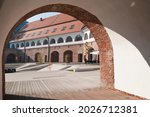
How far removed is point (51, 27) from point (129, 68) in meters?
42.9

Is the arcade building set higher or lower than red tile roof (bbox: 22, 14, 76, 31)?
lower

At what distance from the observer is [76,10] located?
9641 millimetres

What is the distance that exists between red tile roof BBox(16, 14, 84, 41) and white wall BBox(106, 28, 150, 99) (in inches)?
1299

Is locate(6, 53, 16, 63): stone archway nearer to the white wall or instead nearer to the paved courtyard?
the paved courtyard

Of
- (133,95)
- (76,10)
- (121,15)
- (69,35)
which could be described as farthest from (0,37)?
(69,35)

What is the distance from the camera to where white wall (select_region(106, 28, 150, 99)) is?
8.02 meters

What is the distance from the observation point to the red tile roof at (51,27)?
45.0 meters

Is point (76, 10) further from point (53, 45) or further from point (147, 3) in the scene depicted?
point (53, 45)

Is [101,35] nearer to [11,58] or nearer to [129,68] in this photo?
[129,68]

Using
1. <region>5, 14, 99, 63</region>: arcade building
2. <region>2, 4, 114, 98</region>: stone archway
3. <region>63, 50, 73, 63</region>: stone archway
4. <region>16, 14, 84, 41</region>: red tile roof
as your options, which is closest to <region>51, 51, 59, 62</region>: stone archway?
<region>5, 14, 99, 63</region>: arcade building

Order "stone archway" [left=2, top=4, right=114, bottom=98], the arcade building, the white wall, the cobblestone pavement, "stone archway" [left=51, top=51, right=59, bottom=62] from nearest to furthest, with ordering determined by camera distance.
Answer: the white wall
the cobblestone pavement
"stone archway" [left=2, top=4, right=114, bottom=98]
the arcade building
"stone archway" [left=51, top=51, right=59, bottom=62]

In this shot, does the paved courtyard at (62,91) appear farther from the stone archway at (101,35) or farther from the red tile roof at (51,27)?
the red tile roof at (51,27)

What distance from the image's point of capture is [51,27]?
5066cm

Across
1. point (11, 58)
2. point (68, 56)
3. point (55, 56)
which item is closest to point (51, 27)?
point (55, 56)
